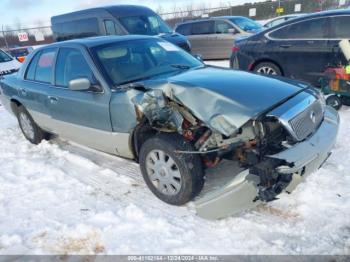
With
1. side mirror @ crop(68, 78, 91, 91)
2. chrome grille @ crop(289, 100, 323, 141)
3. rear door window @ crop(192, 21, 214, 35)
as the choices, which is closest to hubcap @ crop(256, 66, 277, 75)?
chrome grille @ crop(289, 100, 323, 141)

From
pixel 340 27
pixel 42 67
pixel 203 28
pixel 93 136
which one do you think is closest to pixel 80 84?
pixel 93 136

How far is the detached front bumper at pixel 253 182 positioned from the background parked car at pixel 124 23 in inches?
324

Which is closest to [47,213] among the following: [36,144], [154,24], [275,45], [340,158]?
[36,144]

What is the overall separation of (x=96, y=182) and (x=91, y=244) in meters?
1.22

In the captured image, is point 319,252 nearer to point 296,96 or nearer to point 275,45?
point 296,96

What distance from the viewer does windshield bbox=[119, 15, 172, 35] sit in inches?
416

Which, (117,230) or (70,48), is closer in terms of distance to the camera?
(117,230)

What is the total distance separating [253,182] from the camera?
274cm

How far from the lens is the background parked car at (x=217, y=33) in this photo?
12.5m

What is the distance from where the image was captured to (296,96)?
129 inches

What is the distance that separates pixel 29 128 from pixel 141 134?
3.03 meters

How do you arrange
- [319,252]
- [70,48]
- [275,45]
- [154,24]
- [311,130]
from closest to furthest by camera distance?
1. [319,252]
2. [311,130]
3. [70,48]
4. [275,45]
5. [154,24]

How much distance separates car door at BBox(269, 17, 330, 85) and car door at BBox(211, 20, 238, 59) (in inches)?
224

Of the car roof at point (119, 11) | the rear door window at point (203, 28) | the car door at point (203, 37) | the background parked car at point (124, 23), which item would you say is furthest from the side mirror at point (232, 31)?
the car roof at point (119, 11)
